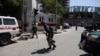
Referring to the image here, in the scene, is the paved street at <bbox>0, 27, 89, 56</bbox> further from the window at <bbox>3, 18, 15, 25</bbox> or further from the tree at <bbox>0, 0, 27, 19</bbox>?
the tree at <bbox>0, 0, 27, 19</bbox>

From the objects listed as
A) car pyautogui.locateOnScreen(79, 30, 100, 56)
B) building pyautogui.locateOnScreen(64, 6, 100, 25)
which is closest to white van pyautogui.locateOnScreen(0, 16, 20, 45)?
car pyautogui.locateOnScreen(79, 30, 100, 56)

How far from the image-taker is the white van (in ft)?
62.8

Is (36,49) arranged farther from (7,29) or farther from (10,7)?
(10,7)

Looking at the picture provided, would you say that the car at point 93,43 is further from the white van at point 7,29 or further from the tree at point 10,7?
the tree at point 10,7

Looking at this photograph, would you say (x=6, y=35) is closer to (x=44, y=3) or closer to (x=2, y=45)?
(x=2, y=45)

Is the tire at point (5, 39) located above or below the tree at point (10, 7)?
below

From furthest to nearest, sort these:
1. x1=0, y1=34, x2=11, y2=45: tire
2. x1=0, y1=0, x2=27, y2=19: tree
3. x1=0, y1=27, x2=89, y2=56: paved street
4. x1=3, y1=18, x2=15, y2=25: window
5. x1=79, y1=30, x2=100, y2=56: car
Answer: x1=0, y1=0, x2=27, y2=19: tree < x1=3, y1=18, x2=15, y2=25: window < x1=0, y1=34, x2=11, y2=45: tire < x1=0, y1=27, x2=89, y2=56: paved street < x1=79, y1=30, x2=100, y2=56: car

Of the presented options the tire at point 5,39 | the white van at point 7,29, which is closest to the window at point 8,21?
the white van at point 7,29

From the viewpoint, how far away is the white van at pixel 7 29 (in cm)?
1916

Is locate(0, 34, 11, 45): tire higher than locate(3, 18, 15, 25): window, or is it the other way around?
locate(3, 18, 15, 25): window

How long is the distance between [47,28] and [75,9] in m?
129

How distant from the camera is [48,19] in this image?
4959 cm

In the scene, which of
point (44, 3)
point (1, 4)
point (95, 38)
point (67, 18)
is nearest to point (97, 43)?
point (95, 38)

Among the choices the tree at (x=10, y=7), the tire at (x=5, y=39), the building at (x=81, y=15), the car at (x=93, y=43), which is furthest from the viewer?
the building at (x=81, y=15)
